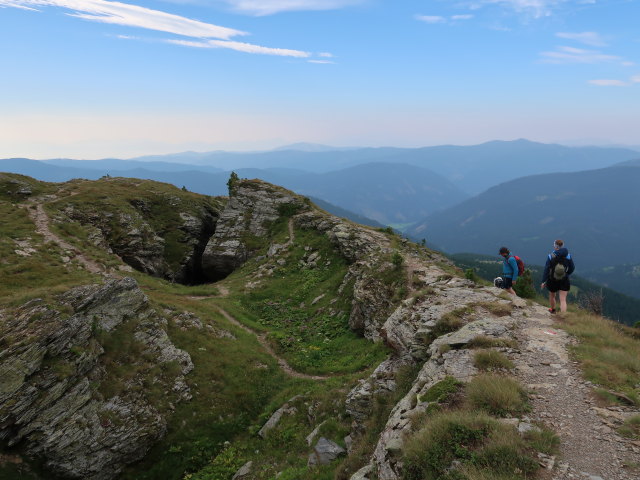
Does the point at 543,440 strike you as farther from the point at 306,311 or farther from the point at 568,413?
the point at 306,311

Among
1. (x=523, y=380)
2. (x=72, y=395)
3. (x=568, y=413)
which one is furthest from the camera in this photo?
(x=72, y=395)

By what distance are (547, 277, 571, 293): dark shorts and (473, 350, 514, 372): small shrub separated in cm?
794

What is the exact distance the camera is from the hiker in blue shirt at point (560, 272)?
18.2 m

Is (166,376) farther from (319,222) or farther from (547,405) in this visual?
(319,222)

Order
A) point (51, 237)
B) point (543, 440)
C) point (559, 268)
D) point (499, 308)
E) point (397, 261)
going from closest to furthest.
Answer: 1. point (543, 440)
2. point (559, 268)
3. point (499, 308)
4. point (397, 261)
5. point (51, 237)

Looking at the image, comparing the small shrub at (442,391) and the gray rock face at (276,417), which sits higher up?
the small shrub at (442,391)

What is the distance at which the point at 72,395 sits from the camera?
20234 mm

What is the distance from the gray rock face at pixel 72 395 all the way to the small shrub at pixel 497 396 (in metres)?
20.9

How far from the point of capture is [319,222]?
2151 inches

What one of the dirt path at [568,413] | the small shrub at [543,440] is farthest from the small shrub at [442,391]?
the small shrub at [543,440]

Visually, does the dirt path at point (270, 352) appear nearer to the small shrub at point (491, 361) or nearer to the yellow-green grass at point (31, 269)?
the yellow-green grass at point (31, 269)

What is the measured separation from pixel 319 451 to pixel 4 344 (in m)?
19.0

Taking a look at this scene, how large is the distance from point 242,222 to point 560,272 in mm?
51720

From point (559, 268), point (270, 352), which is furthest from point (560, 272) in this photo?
point (270, 352)
